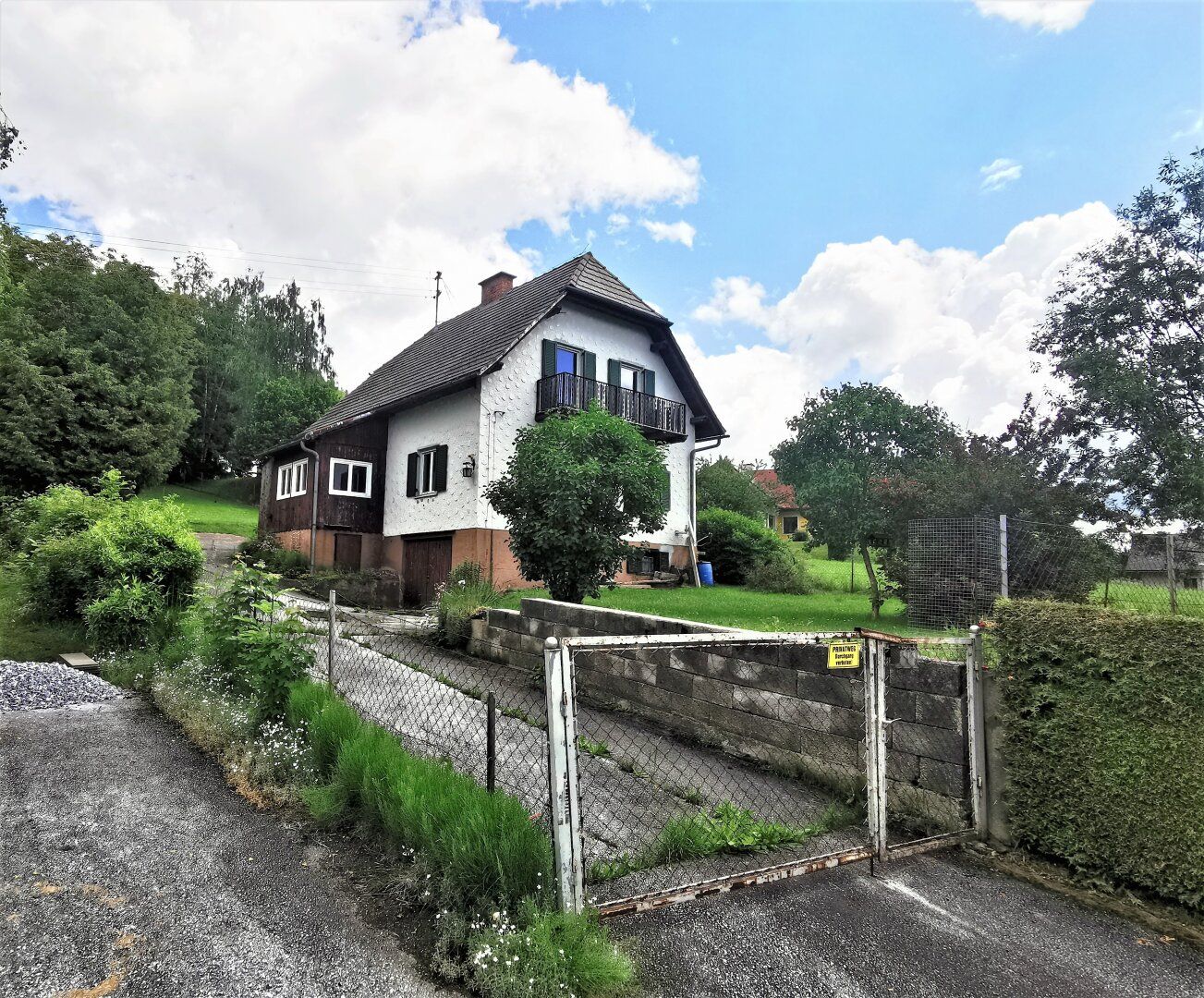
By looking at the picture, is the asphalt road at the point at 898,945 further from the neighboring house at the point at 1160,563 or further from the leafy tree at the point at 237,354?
the leafy tree at the point at 237,354

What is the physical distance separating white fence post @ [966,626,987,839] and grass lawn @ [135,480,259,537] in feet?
80.3

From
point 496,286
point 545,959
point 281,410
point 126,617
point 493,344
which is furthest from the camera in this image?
point 281,410

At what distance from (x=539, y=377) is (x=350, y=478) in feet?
22.6

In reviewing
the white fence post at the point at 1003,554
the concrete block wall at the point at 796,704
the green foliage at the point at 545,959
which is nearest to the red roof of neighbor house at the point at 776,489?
the white fence post at the point at 1003,554

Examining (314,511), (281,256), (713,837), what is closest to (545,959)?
(713,837)

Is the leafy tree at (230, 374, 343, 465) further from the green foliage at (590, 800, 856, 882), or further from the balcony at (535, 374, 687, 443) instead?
the green foliage at (590, 800, 856, 882)

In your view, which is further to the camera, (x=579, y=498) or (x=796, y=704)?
(x=579, y=498)

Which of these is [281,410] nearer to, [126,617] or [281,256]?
[281,256]

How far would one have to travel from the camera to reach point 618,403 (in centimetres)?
1958

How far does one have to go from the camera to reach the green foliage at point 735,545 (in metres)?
22.5

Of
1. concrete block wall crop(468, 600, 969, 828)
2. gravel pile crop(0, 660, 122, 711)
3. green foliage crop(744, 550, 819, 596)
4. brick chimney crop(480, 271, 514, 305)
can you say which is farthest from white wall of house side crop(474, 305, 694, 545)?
concrete block wall crop(468, 600, 969, 828)

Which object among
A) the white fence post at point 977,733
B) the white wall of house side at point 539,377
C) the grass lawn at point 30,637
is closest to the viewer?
the white fence post at point 977,733

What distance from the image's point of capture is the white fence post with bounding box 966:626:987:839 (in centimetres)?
381

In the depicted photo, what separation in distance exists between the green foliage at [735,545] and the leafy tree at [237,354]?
83.3ft
